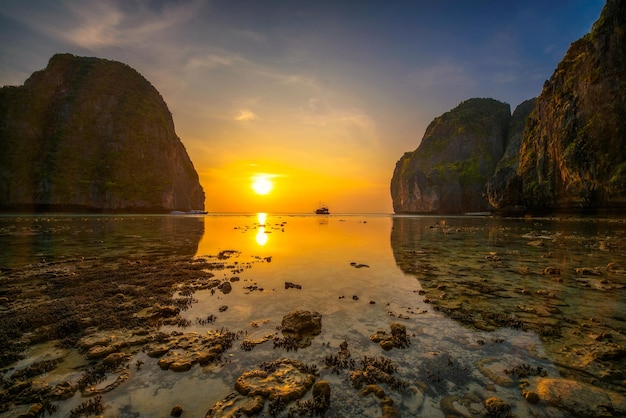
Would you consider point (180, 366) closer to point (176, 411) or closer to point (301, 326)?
point (176, 411)

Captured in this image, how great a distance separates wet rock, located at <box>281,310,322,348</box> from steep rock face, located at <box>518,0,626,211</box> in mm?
69833

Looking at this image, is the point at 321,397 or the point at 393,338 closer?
the point at 321,397

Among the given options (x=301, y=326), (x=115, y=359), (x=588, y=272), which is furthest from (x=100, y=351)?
(x=588, y=272)

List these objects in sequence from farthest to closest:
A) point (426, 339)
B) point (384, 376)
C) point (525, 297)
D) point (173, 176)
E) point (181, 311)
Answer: point (173, 176) → point (525, 297) → point (181, 311) → point (426, 339) → point (384, 376)

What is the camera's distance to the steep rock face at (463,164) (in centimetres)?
16475

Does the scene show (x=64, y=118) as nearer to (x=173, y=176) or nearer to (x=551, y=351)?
(x=173, y=176)

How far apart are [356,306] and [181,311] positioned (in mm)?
6274

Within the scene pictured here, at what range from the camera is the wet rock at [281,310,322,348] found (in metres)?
7.67

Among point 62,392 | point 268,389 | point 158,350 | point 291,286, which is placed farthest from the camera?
point 291,286

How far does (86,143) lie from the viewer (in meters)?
129

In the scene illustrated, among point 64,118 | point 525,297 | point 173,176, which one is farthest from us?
point 173,176

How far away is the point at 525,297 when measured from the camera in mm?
10938

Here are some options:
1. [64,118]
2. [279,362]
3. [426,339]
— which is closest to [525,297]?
[426,339]

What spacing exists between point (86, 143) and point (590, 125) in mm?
180302
